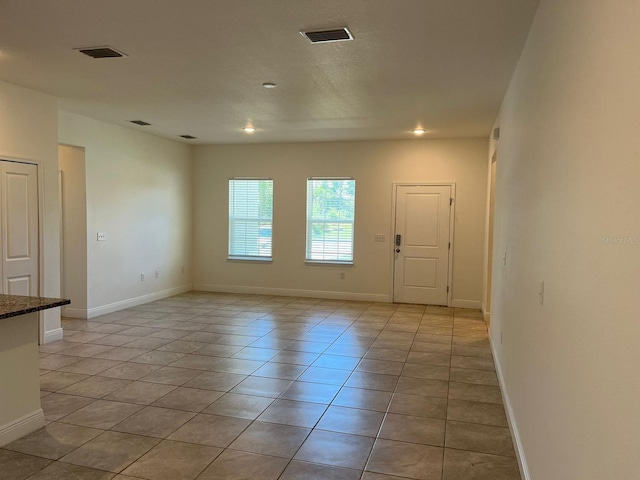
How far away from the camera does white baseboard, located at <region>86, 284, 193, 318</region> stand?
6422 mm

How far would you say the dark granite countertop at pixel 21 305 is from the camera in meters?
2.77

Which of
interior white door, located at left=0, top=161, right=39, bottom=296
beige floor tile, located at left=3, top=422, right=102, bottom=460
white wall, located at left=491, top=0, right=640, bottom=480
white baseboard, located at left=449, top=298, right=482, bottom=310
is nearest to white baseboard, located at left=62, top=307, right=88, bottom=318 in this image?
interior white door, located at left=0, top=161, right=39, bottom=296

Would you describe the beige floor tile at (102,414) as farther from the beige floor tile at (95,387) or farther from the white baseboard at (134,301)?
the white baseboard at (134,301)

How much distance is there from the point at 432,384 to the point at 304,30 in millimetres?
2984

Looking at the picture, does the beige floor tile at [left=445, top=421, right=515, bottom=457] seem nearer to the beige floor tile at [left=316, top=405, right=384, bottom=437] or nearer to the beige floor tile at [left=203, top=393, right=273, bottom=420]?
the beige floor tile at [left=316, top=405, right=384, bottom=437]

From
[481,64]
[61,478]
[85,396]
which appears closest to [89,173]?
[85,396]

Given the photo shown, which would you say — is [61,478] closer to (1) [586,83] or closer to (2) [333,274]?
(1) [586,83]

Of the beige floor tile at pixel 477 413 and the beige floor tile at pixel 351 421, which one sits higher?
the beige floor tile at pixel 477 413

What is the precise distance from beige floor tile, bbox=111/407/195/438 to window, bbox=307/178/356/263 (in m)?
4.96

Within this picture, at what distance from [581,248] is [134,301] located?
6.81 metres

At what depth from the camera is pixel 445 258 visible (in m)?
7.46

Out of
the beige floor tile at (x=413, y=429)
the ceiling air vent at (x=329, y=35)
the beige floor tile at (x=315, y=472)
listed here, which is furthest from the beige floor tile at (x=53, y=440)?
the ceiling air vent at (x=329, y=35)

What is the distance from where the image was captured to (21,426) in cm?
298

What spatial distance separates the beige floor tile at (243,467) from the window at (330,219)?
17.6 ft
